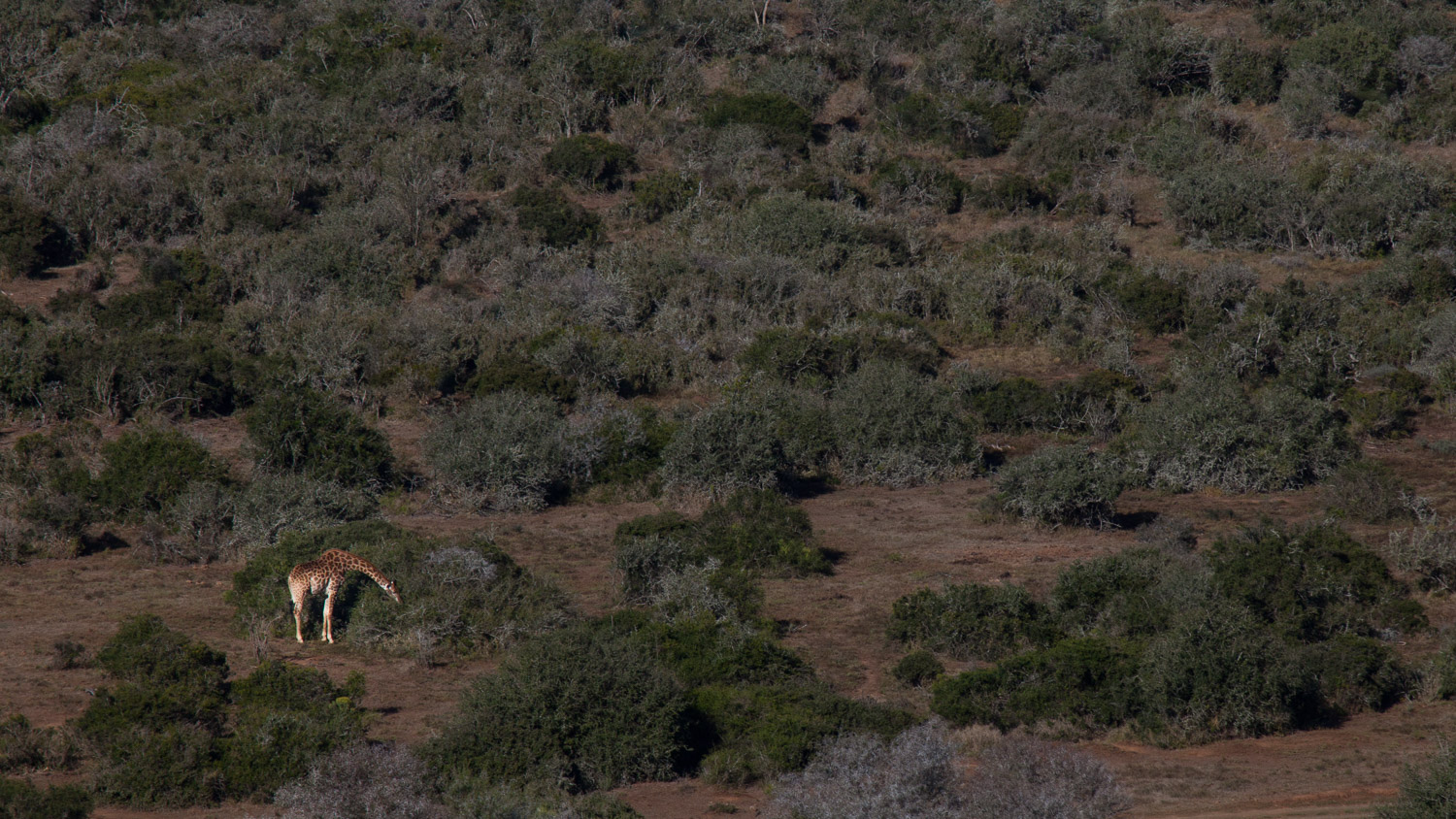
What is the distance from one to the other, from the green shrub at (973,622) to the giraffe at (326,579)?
548 cm

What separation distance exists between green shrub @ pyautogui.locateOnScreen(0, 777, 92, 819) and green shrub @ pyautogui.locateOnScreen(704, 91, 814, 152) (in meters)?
29.7

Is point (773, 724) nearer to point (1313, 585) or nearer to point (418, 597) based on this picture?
point (418, 597)

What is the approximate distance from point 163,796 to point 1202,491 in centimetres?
1573

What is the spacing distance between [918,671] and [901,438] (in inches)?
340

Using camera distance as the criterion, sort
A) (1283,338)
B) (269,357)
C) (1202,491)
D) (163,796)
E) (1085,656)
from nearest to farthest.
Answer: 1. (163,796)
2. (1085,656)
3. (1202,491)
4. (269,357)
5. (1283,338)

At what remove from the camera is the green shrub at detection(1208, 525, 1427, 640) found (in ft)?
51.9

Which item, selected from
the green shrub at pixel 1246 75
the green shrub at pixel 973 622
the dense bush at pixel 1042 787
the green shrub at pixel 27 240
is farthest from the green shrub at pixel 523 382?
the green shrub at pixel 1246 75

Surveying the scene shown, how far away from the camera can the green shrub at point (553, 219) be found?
108 ft

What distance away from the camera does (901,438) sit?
22906 mm

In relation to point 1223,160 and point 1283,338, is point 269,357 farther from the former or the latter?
point 1223,160

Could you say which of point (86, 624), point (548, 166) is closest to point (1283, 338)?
point (548, 166)

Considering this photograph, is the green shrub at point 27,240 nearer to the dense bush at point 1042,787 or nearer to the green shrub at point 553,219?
the green shrub at point 553,219

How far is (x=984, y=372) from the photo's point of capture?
1039 inches

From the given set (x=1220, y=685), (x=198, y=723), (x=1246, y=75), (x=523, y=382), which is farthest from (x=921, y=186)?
(x=198, y=723)
